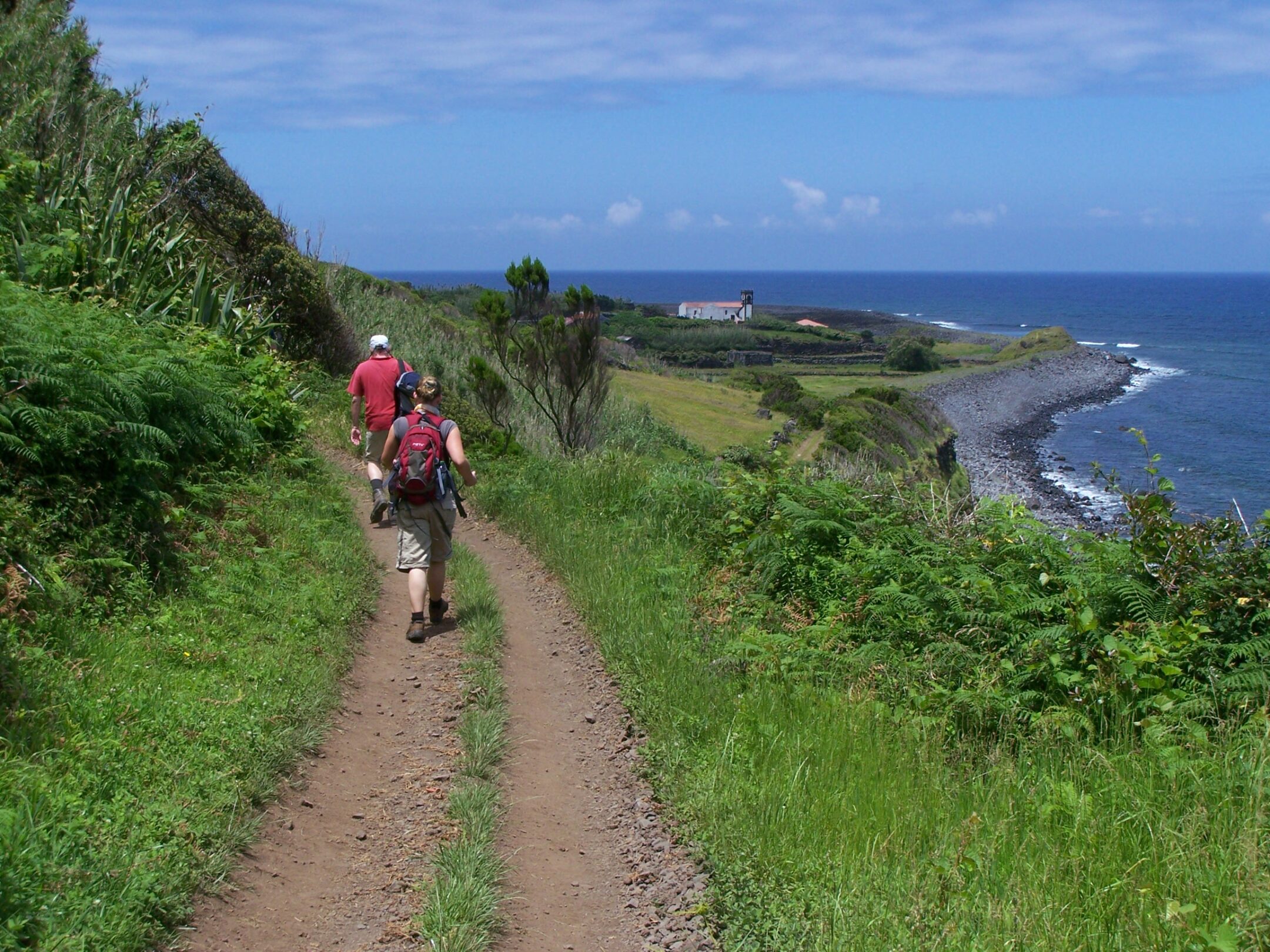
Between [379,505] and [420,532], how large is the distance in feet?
10.3

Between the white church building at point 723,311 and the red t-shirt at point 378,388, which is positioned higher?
Answer: the white church building at point 723,311

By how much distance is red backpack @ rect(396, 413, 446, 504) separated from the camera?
293 inches

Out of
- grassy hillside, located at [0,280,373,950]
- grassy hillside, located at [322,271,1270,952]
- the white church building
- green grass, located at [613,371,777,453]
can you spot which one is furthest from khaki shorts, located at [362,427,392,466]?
the white church building

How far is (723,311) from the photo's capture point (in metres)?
130

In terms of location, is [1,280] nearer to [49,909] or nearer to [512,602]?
[512,602]

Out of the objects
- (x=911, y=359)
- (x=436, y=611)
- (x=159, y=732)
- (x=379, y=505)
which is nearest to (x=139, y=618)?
(x=159, y=732)

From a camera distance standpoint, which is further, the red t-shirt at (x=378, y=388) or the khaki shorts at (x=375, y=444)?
the khaki shorts at (x=375, y=444)

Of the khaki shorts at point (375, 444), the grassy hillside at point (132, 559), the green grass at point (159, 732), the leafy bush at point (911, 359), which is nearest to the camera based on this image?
the green grass at point (159, 732)

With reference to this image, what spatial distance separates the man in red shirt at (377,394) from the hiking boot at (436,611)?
2.95 m

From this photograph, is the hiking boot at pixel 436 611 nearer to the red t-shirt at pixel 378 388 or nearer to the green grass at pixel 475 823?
the green grass at pixel 475 823

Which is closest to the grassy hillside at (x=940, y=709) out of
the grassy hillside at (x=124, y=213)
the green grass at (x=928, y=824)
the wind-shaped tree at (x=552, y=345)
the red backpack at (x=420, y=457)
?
the green grass at (x=928, y=824)

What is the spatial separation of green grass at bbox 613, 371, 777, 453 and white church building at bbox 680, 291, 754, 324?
2658 inches

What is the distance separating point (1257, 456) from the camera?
43312 millimetres

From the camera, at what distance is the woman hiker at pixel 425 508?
7.52m
